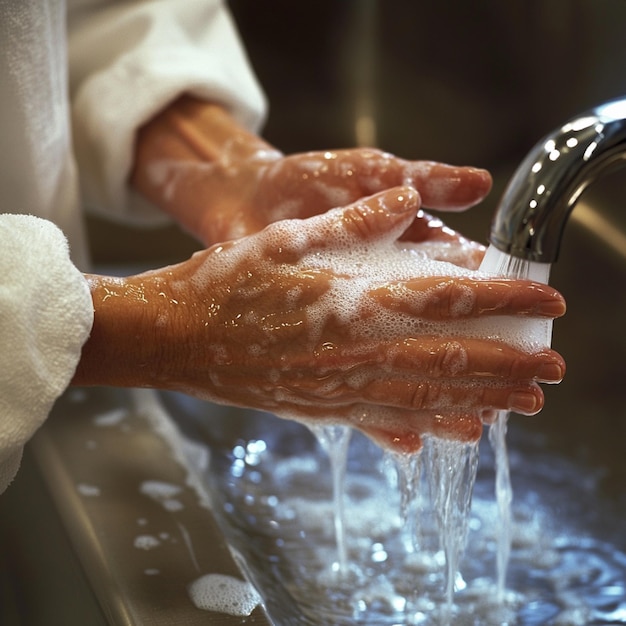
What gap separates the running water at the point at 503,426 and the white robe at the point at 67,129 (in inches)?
9.6

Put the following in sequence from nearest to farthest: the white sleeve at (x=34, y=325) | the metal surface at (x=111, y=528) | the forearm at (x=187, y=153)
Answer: the white sleeve at (x=34, y=325)
the metal surface at (x=111, y=528)
the forearm at (x=187, y=153)

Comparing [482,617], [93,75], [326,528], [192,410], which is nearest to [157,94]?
[93,75]

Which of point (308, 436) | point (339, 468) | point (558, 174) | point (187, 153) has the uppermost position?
point (558, 174)

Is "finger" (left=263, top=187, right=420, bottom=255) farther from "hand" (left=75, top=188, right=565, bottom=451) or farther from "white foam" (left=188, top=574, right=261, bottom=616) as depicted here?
"white foam" (left=188, top=574, right=261, bottom=616)

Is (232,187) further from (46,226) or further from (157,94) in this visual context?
(46,226)

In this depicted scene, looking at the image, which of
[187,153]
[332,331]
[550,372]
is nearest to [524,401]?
[550,372]

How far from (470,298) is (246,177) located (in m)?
0.32

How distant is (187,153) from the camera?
2.92ft

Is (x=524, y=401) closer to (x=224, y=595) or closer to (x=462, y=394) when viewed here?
(x=462, y=394)

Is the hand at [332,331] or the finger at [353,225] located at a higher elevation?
the finger at [353,225]

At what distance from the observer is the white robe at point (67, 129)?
0.51m

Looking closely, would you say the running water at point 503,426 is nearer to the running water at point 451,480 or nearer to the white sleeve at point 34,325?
the running water at point 451,480

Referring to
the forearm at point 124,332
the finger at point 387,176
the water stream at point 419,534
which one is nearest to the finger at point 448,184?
the finger at point 387,176

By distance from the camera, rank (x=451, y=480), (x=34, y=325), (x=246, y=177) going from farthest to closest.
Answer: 1. (x=246, y=177)
2. (x=451, y=480)
3. (x=34, y=325)
